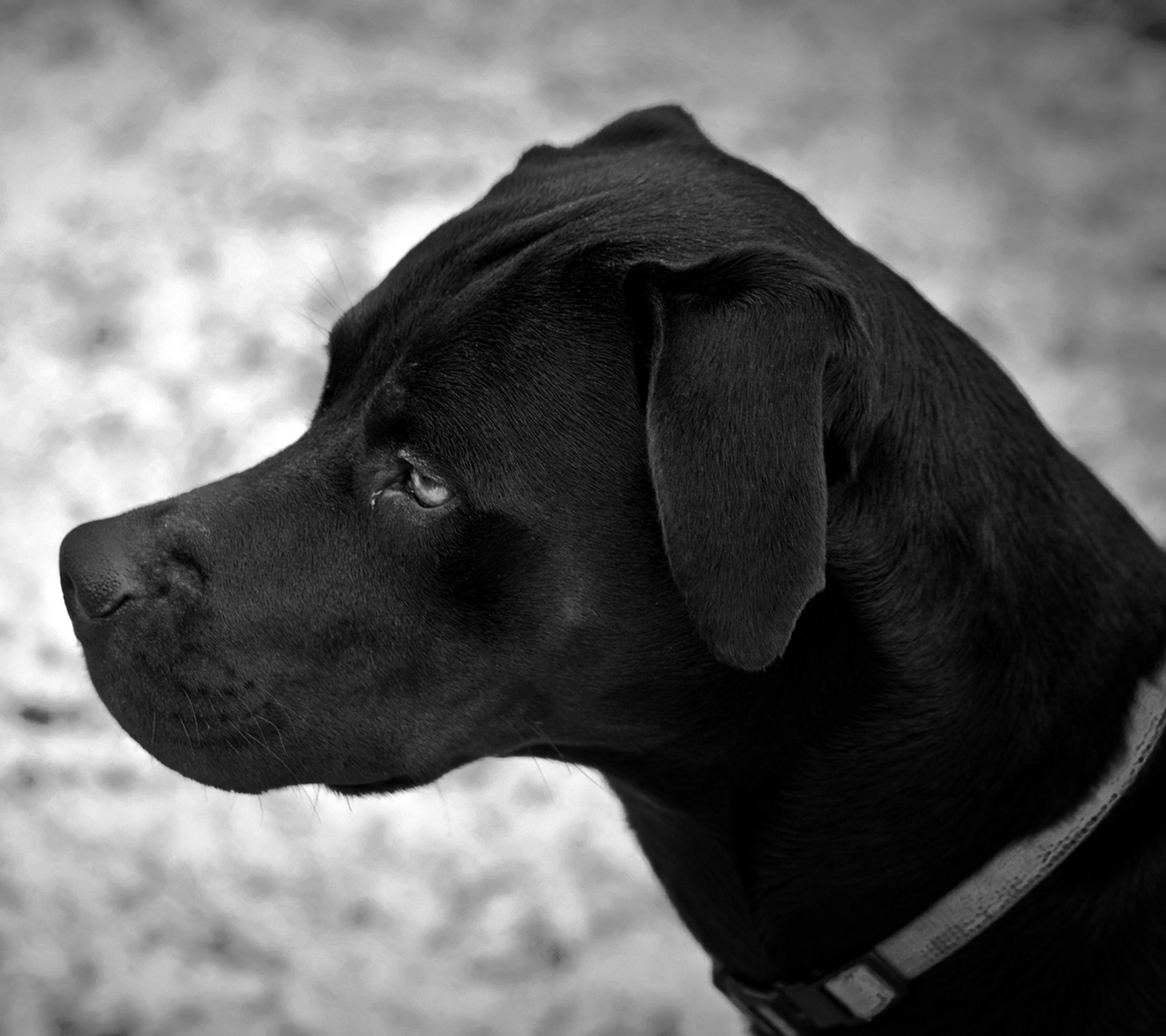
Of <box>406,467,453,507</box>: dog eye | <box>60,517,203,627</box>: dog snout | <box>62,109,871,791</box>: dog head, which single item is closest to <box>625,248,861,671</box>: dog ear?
<box>62,109,871,791</box>: dog head

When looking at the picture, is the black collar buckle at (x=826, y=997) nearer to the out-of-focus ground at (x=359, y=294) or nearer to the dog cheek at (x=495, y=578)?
the dog cheek at (x=495, y=578)

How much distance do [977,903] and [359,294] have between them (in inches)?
128

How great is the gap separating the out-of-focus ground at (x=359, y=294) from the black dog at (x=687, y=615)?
4.62 feet

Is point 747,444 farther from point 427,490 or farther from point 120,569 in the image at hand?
point 120,569

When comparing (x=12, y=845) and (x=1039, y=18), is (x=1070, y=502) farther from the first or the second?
(x=1039, y=18)

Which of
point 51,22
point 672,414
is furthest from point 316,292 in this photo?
point 672,414

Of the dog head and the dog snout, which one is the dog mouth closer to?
the dog head

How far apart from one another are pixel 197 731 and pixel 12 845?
5.85 feet

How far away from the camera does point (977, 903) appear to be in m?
2.10

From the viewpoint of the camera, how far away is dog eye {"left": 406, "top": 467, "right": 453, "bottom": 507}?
2.09 meters

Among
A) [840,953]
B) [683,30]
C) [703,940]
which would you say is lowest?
Result: [840,953]

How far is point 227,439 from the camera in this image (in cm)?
445

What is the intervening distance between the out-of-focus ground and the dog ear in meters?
1.91

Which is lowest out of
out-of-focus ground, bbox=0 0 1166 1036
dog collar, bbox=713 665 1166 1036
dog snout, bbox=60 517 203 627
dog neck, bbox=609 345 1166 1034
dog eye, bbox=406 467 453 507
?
dog collar, bbox=713 665 1166 1036
